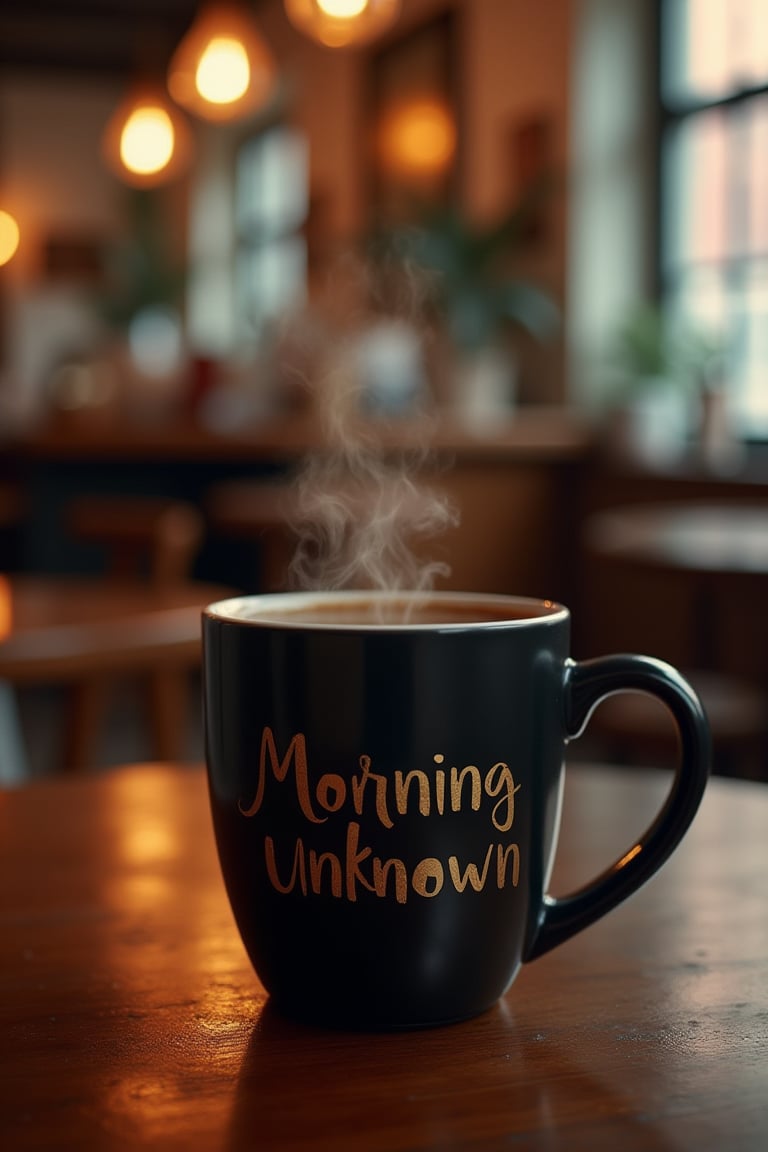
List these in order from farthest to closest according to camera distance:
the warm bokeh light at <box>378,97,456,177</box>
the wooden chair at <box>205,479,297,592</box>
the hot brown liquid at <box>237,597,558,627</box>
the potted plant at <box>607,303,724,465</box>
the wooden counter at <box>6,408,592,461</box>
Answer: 1. the warm bokeh light at <box>378,97,456,177</box>
2. the potted plant at <box>607,303,724,465</box>
3. the wooden counter at <box>6,408,592,461</box>
4. the wooden chair at <box>205,479,297,592</box>
5. the hot brown liquid at <box>237,597,558,627</box>

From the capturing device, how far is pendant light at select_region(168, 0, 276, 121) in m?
3.39

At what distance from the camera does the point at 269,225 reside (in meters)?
8.88

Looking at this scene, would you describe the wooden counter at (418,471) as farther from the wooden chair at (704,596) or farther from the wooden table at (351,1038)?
the wooden table at (351,1038)

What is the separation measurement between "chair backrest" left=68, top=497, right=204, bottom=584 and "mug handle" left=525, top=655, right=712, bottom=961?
62.9 inches

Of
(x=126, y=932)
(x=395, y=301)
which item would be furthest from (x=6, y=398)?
(x=126, y=932)

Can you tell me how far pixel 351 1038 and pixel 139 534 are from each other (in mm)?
1957

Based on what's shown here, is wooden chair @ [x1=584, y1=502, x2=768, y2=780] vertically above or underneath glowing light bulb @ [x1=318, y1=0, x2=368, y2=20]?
underneath

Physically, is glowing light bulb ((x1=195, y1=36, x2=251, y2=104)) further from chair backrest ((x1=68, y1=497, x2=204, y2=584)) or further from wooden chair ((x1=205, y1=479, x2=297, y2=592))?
chair backrest ((x1=68, y1=497, x2=204, y2=584))

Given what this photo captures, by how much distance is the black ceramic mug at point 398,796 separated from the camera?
0.39 m

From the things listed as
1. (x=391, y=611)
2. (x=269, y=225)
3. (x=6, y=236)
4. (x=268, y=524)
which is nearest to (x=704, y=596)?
(x=268, y=524)

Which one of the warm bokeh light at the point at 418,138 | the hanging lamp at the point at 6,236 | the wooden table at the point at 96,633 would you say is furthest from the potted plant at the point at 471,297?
the wooden table at the point at 96,633

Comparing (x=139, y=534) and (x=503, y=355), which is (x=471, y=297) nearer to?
(x=503, y=355)

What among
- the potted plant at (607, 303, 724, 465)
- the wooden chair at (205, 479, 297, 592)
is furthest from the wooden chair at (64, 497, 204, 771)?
the potted plant at (607, 303, 724, 465)

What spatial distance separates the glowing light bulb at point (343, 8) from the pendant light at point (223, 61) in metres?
0.63
